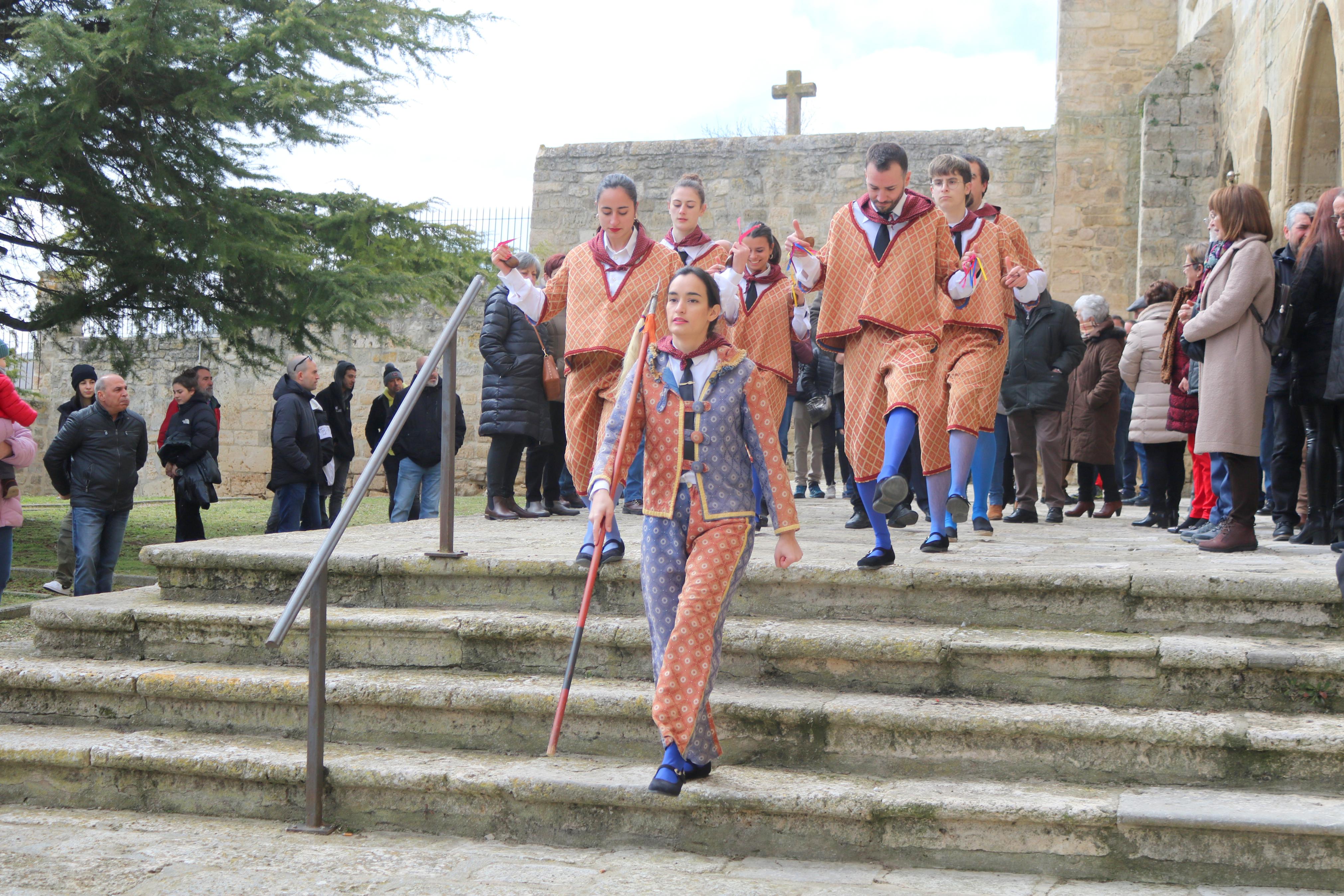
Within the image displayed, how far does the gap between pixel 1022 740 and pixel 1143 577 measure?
867 mm

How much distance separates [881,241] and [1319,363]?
2.25m

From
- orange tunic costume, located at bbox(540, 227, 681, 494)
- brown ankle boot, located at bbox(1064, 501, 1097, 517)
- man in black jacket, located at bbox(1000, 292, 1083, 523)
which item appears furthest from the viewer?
brown ankle boot, located at bbox(1064, 501, 1097, 517)

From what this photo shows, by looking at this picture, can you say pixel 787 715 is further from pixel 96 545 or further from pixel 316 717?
pixel 96 545

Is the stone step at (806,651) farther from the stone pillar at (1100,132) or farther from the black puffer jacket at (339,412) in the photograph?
the stone pillar at (1100,132)

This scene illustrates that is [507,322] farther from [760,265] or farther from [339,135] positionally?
[339,135]

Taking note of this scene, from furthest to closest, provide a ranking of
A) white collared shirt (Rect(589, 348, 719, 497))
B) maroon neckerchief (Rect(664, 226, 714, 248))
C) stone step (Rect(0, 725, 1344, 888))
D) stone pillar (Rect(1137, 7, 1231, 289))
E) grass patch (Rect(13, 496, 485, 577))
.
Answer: stone pillar (Rect(1137, 7, 1231, 289)), grass patch (Rect(13, 496, 485, 577)), maroon neckerchief (Rect(664, 226, 714, 248)), white collared shirt (Rect(589, 348, 719, 497)), stone step (Rect(0, 725, 1344, 888))

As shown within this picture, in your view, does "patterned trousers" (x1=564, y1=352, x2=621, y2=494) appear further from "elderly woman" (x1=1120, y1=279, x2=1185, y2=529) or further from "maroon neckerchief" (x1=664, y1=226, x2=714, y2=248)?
"elderly woman" (x1=1120, y1=279, x2=1185, y2=529)

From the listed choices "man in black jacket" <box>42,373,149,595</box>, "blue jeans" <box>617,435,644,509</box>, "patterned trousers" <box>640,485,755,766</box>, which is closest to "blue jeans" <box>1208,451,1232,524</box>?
"patterned trousers" <box>640,485,755,766</box>

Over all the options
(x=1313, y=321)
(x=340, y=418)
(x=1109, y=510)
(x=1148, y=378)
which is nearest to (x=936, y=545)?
(x=1313, y=321)

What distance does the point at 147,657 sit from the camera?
4.75m

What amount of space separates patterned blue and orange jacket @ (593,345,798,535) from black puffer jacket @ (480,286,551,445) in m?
3.44

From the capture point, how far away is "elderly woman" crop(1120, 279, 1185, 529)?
7.24 m

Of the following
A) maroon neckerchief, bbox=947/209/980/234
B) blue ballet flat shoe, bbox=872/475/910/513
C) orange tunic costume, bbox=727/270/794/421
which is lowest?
blue ballet flat shoe, bbox=872/475/910/513

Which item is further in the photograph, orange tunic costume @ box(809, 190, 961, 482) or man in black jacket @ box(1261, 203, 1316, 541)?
man in black jacket @ box(1261, 203, 1316, 541)
